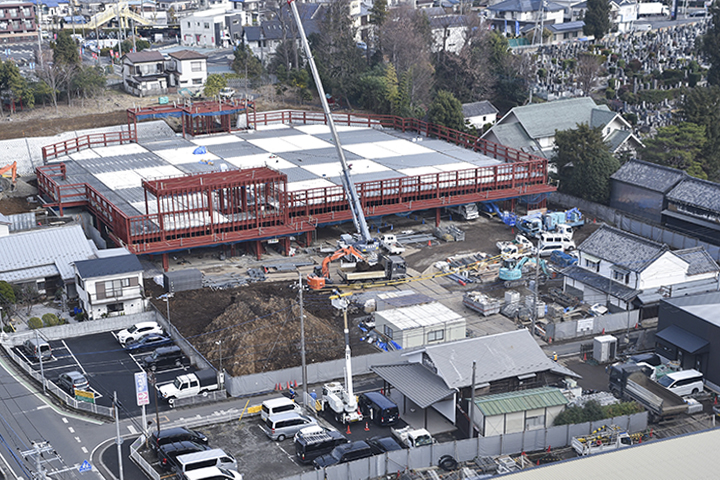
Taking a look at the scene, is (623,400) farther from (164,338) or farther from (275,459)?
(164,338)

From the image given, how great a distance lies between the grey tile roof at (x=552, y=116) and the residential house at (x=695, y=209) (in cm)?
1378

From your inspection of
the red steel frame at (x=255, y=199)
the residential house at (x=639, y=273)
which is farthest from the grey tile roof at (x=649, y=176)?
the residential house at (x=639, y=273)

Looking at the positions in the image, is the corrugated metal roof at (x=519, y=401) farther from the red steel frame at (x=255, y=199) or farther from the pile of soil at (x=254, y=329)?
the red steel frame at (x=255, y=199)

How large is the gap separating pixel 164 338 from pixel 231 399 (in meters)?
6.09

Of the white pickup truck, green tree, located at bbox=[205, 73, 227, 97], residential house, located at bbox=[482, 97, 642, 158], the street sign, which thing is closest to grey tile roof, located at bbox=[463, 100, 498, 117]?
residential house, located at bbox=[482, 97, 642, 158]

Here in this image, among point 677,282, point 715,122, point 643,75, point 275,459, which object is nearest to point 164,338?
point 275,459

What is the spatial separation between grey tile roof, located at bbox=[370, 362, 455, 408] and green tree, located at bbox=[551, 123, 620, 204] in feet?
90.6

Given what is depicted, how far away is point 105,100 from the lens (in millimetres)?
76812

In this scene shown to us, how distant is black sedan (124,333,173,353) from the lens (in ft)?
127

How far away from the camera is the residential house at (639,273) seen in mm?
41188

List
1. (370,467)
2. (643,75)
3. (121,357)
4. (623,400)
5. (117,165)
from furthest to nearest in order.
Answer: (643,75)
(117,165)
(121,357)
(623,400)
(370,467)

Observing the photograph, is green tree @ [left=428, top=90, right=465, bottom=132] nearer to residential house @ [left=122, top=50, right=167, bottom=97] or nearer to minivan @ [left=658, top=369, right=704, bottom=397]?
residential house @ [left=122, top=50, right=167, bottom=97]

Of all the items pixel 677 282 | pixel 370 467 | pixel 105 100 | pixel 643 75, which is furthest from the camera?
pixel 643 75

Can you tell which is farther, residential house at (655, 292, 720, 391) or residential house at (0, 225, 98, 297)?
residential house at (0, 225, 98, 297)
